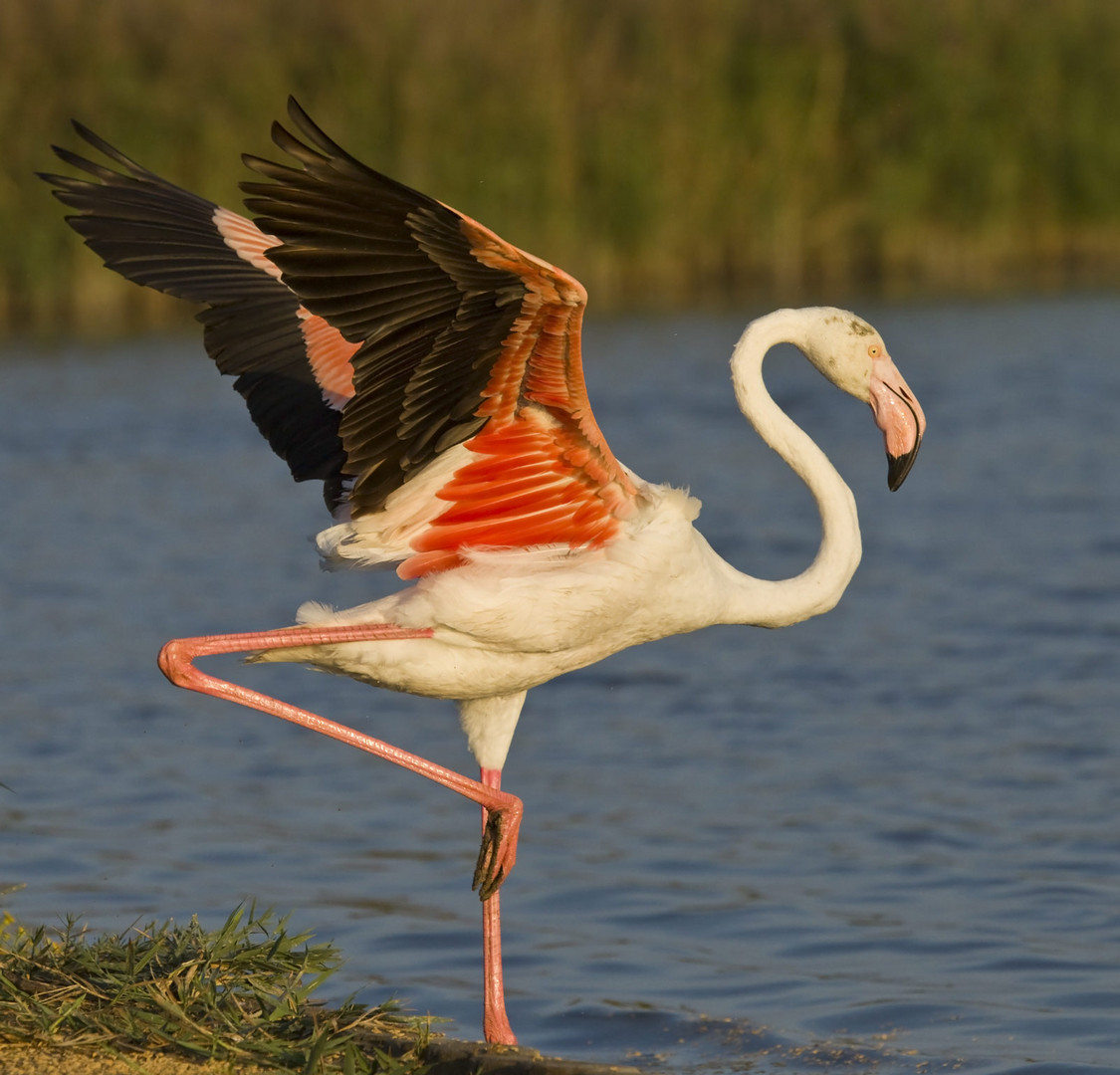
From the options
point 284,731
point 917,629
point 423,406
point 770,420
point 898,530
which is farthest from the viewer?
point 898,530

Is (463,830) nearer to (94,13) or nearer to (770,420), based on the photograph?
(770,420)

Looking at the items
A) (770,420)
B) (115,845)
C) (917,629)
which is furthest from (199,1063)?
(917,629)

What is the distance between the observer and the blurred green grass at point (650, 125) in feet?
59.0

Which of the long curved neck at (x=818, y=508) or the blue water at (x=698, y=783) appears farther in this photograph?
the blue water at (x=698, y=783)

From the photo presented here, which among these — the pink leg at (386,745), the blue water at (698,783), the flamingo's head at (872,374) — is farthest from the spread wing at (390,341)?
the blue water at (698,783)

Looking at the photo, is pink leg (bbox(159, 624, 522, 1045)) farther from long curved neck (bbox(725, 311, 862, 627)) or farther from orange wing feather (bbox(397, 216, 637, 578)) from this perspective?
long curved neck (bbox(725, 311, 862, 627))

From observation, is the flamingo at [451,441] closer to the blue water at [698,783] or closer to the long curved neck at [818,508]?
the long curved neck at [818,508]

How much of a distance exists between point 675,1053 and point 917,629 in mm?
4809

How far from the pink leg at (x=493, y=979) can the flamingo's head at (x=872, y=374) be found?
1.59 meters

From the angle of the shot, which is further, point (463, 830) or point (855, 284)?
point (855, 284)

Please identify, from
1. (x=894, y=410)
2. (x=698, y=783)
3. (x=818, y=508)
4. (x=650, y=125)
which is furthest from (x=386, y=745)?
(x=650, y=125)

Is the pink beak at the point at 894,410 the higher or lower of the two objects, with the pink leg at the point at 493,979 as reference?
higher

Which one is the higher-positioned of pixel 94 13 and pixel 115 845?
pixel 94 13

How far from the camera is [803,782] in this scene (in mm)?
7672
